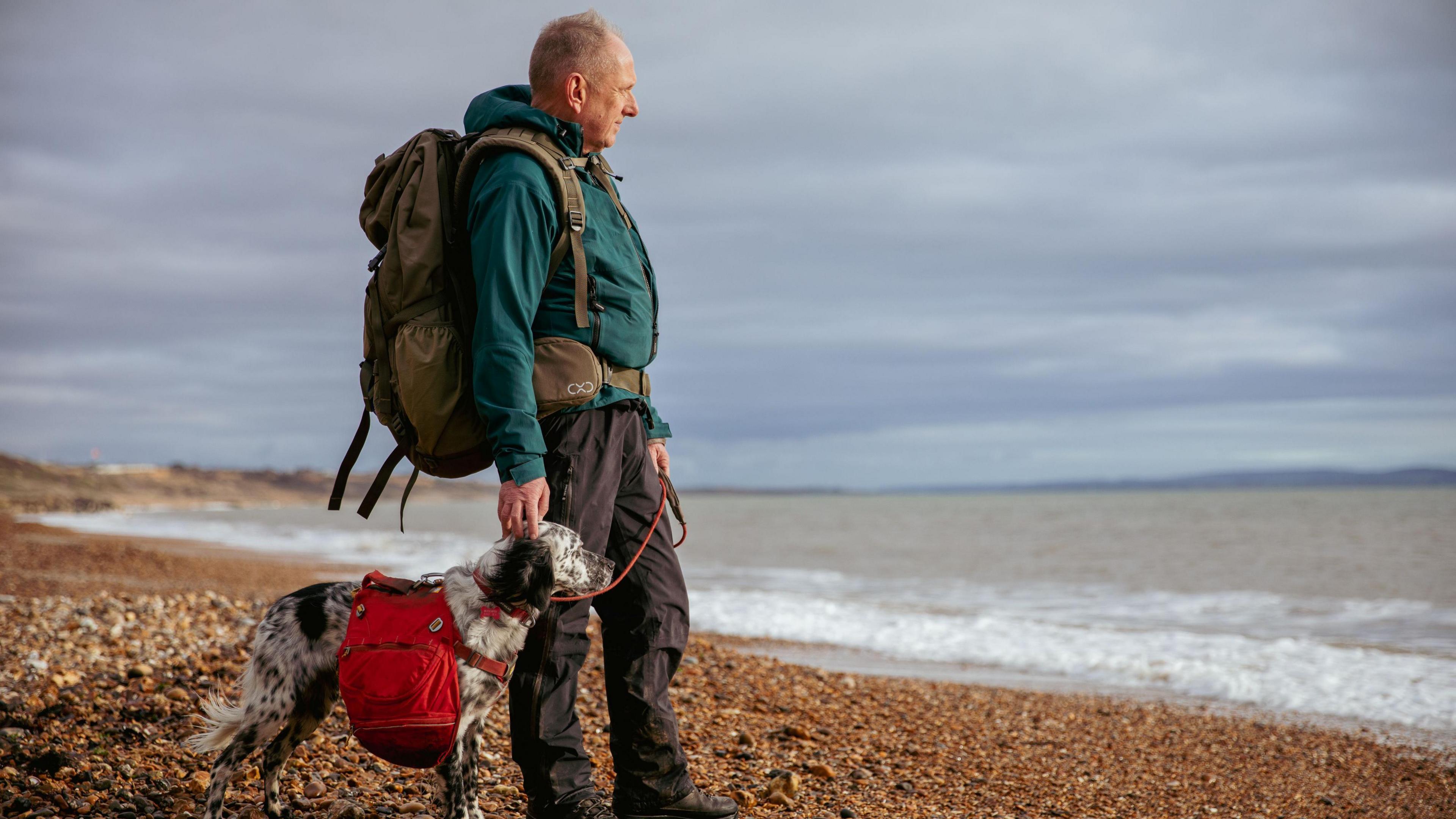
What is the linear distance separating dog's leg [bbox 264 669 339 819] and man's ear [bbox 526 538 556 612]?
0.85 metres

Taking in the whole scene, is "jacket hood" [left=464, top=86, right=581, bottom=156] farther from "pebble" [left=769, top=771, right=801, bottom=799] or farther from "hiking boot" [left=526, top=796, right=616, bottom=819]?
"pebble" [left=769, top=771, right=801, bottom=799]

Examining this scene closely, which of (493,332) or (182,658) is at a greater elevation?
(493,332)

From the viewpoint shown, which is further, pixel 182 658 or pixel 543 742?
pixel 182 658

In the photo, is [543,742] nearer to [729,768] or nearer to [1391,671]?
[729,768]

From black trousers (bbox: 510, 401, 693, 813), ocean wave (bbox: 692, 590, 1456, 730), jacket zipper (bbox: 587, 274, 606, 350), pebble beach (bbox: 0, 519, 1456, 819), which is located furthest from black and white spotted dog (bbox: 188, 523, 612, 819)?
ocean wave (bbox: 692, 590, 1456, 730)

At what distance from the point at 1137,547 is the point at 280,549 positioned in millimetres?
25475

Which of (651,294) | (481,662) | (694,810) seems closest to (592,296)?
(651,294)

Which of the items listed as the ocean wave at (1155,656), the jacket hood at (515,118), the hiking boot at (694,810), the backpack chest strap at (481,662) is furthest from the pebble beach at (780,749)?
the jacket hood at (515,118)

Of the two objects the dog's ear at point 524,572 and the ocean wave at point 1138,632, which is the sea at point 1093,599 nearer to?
the ocean wave at point 1138,632

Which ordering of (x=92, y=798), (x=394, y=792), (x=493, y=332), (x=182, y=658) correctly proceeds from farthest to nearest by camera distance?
(x=182, y=658), (x=394, y=792), (x=92, y=798), (x=493, y=332)

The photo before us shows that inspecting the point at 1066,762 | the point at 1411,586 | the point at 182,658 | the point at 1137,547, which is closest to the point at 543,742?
the point at 1066,762

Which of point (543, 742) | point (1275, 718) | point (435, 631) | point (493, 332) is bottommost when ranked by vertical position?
point (1275, 718)

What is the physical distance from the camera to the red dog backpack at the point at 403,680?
2967 mm

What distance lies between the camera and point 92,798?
3871mm
